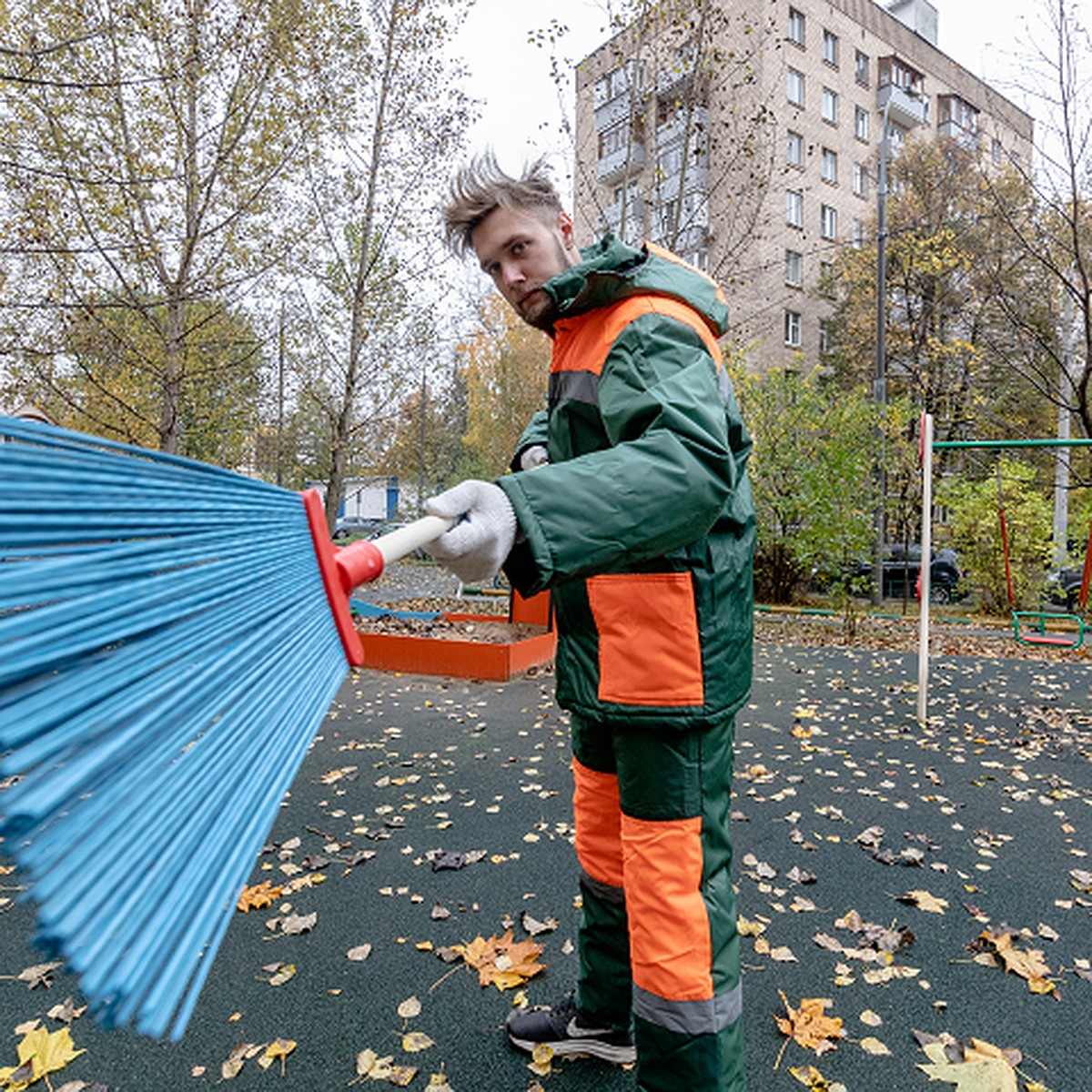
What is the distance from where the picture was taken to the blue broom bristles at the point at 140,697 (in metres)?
0.56

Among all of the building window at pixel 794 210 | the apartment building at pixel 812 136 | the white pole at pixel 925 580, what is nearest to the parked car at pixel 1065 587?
the white pole at pixel 925 580

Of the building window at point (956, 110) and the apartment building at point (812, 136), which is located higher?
the building window at point (956, 110)

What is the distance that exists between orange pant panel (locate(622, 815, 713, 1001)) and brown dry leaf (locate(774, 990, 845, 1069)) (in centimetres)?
86

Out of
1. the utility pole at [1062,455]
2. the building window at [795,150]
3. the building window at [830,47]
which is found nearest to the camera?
the utility pole at [1062,455]

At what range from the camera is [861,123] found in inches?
1003

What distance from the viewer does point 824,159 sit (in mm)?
24250

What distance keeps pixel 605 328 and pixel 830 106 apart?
94.9ft

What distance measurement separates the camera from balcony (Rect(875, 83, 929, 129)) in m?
25.2

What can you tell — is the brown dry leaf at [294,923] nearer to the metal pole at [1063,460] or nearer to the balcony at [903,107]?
the metal pole at [1063,460]

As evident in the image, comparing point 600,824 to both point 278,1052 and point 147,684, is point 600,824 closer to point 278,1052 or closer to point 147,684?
point 278,1052

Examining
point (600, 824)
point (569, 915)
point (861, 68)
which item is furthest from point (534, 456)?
point (861, 68)

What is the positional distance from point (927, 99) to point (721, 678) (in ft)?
111

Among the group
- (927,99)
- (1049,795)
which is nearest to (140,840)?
(1049,795)

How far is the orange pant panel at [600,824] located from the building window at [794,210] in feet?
81.1
